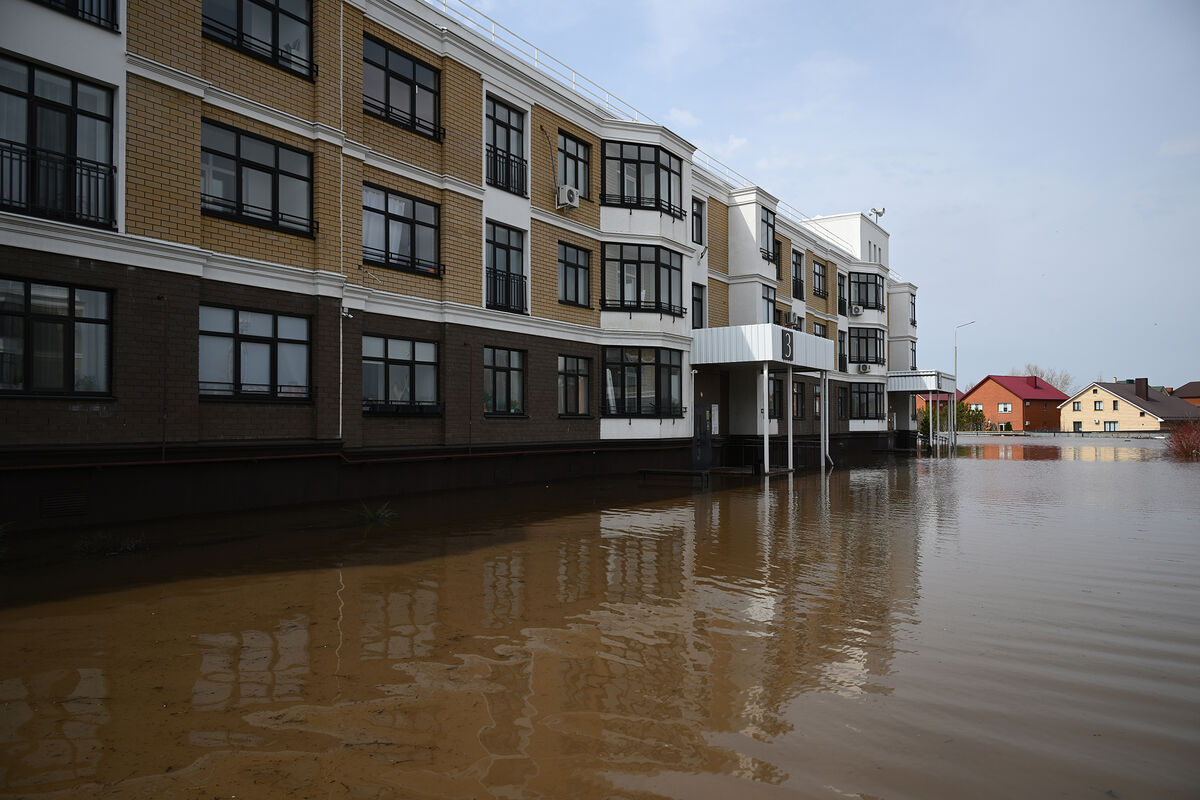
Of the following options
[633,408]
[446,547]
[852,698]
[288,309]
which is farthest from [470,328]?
[852,698]

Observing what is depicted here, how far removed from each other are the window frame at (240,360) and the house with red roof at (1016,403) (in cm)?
10246

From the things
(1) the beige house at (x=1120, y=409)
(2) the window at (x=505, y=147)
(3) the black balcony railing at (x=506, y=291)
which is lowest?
(1) the beige house at (x=1120, y=409)

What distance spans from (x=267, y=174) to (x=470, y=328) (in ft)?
20.0

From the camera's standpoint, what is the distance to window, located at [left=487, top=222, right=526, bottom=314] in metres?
20.0

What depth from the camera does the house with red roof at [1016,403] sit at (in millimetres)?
99031

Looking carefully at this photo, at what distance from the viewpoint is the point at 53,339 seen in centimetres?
1142

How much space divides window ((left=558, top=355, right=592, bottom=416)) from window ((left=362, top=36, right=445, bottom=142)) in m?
7.60

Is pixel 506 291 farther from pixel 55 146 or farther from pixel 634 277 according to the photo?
pixel 55 146

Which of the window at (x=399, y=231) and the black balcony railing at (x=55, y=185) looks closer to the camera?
the black balcony railing at (x=55, y=185)

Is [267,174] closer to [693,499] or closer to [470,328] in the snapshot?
[470,328]

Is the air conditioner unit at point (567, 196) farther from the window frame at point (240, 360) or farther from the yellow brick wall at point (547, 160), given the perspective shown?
the window frame at point (240, 360)

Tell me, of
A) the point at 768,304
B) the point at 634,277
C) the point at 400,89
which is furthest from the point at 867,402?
the point at 400,89

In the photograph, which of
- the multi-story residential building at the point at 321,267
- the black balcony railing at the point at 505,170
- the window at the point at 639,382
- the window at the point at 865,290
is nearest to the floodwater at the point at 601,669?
the multi-story residential building at the point at 321,267

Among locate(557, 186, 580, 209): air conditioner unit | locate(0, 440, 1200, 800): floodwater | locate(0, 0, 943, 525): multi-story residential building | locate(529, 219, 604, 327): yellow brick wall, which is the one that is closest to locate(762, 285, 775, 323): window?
locate(0, 0, 943, 525): multi-story residential building
